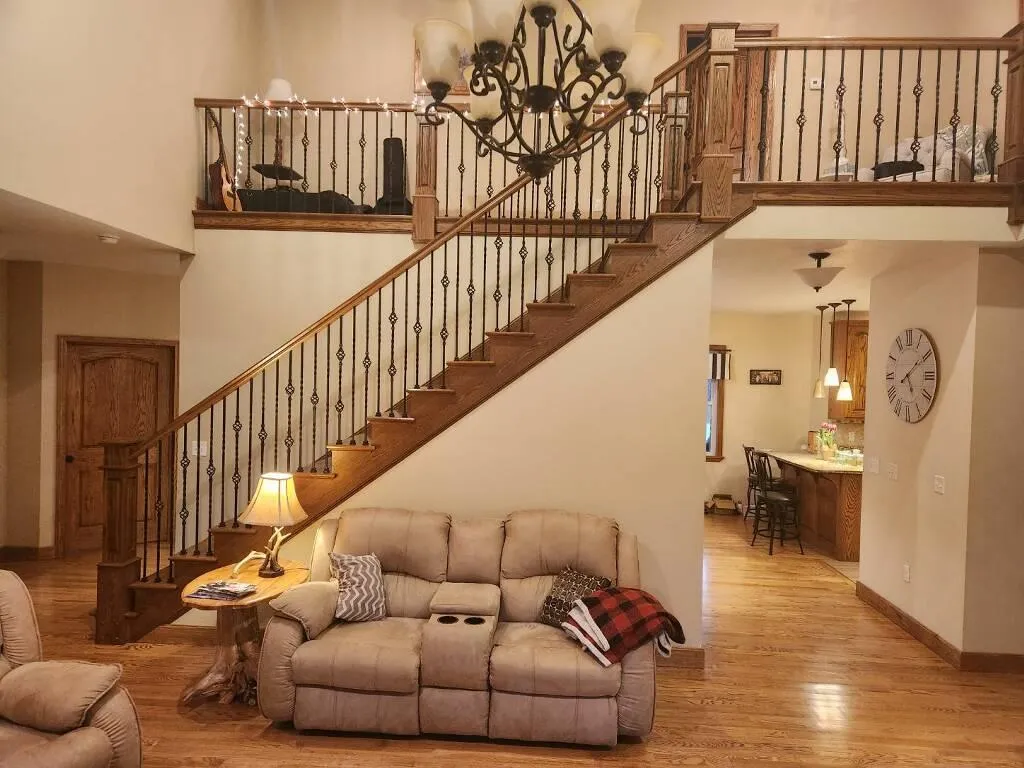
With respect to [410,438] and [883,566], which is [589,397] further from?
[883,566]

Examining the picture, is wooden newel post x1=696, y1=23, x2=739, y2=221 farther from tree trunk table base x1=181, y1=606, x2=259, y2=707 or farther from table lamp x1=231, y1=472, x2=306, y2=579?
tree trunk table base x1=181, y1=606, x2=259, y2=707

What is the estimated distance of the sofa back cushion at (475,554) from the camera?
3.63 m

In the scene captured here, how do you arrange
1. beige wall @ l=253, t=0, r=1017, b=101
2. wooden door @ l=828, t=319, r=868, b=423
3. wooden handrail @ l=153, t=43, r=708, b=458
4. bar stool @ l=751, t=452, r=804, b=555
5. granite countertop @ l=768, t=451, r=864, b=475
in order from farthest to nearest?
wooden door @ l=828, t=319, r=868, b=423, bar stool @ l=751, t=452, r=804, b=555, beige wall @ l=253, t=0, r=1017, b=101, granite countertop @ l=768, t=451, r=864, b=475, wooden handrail @ l=153, t=43, r=708, b=458

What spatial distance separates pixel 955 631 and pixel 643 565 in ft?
6.70

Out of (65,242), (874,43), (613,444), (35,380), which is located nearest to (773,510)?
(613,444)

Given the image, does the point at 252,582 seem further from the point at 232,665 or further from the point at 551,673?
the point at 551,673

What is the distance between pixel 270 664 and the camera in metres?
3.06

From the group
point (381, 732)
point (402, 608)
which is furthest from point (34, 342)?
point (381, 732)

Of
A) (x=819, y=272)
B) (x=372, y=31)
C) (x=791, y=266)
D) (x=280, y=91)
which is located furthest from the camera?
(x=372, y=31)

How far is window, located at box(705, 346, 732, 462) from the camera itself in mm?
8352

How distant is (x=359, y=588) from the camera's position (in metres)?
3.43

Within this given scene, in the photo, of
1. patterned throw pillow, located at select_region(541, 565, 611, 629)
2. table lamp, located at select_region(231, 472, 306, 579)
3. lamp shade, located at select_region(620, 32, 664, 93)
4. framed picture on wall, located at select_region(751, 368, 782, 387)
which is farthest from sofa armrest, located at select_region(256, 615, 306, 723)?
framed picture on wall, located at select_region(751, 368, 782, 387)

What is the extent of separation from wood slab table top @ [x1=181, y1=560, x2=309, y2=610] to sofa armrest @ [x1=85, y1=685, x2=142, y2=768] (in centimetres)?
74

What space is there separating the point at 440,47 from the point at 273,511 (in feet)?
8.05
